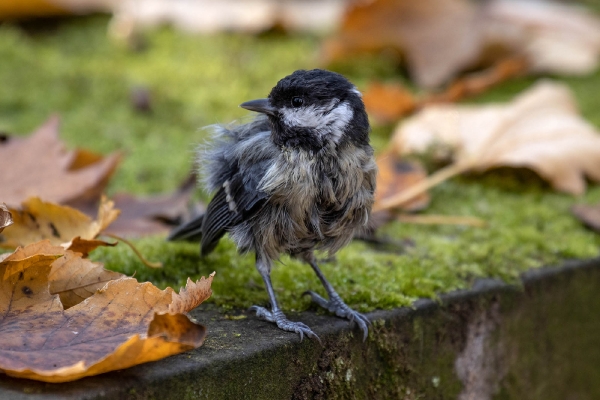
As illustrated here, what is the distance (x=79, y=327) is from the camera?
5.34ft

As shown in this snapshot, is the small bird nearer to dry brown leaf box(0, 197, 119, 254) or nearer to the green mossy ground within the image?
the green mossy ground

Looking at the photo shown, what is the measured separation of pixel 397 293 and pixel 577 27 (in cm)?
430

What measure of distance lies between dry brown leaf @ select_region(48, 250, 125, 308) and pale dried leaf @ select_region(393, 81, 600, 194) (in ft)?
7.37

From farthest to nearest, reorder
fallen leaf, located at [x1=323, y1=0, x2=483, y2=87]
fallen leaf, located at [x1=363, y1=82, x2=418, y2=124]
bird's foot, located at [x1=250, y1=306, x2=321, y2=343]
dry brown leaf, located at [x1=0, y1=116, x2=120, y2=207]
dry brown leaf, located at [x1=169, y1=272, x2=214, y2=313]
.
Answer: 1. fallen leaf, located at [x1=323, y1=0, x2=483, y2=87]
2. fallen leaf, located at [x1=363, y1=82, x2=418, y2=124]
3. dry brown leaf, located at [x1=0, y1=116, x2=120, y2=207]
4. bird's foot, located at [x1=250, y1=306, x2=321, y2=343]
5. dry brown leaf, located at [x1=169, y1=272, x2=214, y2=313]

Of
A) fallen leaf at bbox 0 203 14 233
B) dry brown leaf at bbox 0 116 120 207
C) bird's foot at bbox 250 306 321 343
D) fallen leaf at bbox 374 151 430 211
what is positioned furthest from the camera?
fallen leaf at bbox 374 151 430 211

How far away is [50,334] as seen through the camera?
5.29 feet

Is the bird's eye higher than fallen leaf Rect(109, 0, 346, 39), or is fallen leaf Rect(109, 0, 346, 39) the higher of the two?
the bird's eye

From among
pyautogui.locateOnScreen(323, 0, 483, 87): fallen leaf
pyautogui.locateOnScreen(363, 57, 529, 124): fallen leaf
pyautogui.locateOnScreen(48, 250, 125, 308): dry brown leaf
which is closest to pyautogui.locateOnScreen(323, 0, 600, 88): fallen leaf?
pyautogui.locateOnScreen(323, 0, 483, 87): fallen leaf

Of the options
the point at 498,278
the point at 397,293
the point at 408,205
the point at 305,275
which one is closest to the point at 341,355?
the point at 397,293

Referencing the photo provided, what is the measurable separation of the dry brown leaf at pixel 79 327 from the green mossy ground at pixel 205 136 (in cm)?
55

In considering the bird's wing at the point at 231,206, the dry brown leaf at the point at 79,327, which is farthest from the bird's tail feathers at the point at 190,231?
the dry brown leaf at the point at 79,327

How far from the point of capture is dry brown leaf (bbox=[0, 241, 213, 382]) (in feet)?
4.84

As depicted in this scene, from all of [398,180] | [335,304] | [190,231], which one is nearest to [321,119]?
[335,304]

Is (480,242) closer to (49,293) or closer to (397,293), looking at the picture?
(397,293)
